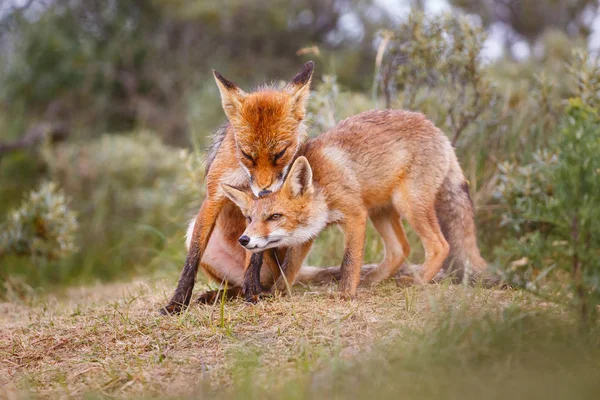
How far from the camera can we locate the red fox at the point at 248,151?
458 cm

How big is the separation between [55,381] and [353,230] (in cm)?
223

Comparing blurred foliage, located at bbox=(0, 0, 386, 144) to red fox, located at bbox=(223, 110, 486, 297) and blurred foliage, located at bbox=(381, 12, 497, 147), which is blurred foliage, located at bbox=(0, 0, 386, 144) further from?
red fox, located at bbox=(223, 110, 486, 297)

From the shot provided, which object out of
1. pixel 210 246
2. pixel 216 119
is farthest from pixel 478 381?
pixel 216 119

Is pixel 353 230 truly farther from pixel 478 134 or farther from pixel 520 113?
pixel 520 113

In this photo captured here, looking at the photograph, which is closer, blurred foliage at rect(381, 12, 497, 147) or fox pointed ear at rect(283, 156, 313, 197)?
fox pointed ear at rect(283, 156, 313, 197)

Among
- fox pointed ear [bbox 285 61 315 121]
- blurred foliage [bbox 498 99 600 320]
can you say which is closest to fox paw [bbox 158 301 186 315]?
fox pointed ear [bbox 285 61 315 121]

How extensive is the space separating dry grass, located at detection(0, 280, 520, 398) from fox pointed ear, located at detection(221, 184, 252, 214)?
2.39 ft

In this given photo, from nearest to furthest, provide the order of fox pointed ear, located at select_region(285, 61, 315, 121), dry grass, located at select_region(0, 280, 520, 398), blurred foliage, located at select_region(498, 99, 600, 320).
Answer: blurred foliage, located at select_region(498, 99, 600, 320)
dry grass, located at select_region(0, 280, 520, 398)
fox pointed ear, located at select_region(285, 61, 315, 121)

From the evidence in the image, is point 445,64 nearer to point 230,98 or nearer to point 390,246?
point 390,246

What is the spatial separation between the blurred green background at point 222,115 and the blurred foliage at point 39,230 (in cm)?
2

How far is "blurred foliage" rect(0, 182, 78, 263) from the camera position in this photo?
7375 mm

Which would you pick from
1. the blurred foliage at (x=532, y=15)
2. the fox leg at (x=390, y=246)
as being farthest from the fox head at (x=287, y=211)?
the blurred foliage at (x=532, y=15)

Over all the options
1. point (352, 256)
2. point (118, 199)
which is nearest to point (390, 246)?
point (352, 256)

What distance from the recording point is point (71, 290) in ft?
25.6
